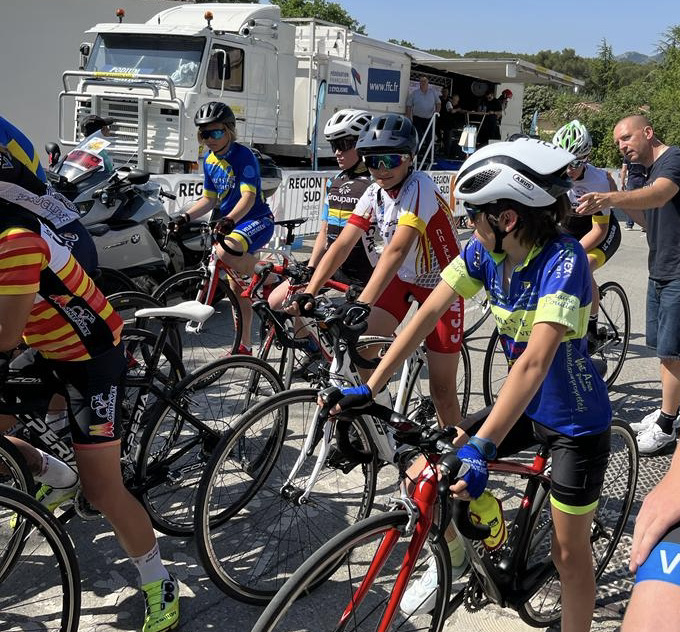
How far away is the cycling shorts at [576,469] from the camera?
8.51ft

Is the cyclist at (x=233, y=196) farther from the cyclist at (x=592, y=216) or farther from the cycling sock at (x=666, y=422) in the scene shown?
the cycling sock at (x=666, y=422)

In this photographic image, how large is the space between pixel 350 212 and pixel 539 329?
323cm

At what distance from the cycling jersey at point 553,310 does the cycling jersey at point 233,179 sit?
357 cm

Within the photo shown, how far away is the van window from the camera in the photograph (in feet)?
44.1

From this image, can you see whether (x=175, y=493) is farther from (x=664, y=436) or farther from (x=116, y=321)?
(x=664, y=436)

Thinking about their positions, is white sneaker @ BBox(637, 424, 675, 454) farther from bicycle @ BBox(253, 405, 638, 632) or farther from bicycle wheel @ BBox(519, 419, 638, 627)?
bicycle @ BBox(253, 405, 638, 632)

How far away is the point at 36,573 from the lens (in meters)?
3.24

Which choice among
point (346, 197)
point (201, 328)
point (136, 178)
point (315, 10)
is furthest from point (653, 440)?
point (315, 10)

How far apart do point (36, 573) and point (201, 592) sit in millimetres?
729

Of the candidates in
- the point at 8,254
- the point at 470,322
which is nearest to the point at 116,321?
the point at 8,254

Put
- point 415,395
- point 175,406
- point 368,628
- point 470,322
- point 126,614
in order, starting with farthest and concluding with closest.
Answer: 1. point 470,322
2. point 415,395
3. point 175,406
4. point 126,614
5. point 368,628

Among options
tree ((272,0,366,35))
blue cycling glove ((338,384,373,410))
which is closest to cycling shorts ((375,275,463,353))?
blue cycling glove ((338,384,373,410))

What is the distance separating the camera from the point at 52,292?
2.73 meters

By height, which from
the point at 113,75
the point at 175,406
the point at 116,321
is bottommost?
the point at 175,406
